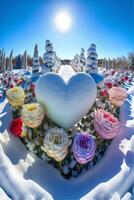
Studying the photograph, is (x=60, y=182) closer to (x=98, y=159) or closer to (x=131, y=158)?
(x=98, y=159)

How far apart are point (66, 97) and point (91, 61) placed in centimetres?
196

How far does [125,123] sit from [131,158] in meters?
0.42

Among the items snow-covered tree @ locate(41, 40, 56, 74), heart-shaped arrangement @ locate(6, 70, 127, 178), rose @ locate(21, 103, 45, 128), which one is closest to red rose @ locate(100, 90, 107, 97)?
heart-shaped arrangement @ locate(6, 70, 127, 178)

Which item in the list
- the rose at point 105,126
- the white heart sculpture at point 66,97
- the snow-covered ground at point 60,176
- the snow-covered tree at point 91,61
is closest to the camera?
the snow-covered ground at point 60,176

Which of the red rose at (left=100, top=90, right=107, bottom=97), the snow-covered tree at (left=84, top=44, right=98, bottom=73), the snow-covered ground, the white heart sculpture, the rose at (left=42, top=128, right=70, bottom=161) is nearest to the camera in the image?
the snow-covered ground

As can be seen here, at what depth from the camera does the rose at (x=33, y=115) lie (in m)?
1.52

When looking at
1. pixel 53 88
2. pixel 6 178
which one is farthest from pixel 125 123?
pixel 6 178

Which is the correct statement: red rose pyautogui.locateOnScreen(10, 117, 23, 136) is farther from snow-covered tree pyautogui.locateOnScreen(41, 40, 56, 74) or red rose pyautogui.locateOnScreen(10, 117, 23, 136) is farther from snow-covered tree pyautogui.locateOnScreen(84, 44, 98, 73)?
snow-covered tree pyautogui.locateOnScreen(41, 40, 56, 74)

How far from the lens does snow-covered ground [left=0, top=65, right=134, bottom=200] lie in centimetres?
127

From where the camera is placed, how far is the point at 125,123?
1.86 metres

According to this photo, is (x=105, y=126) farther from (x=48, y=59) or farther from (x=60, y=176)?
(x=48, y=59)

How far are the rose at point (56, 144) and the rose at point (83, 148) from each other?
0.17 feet

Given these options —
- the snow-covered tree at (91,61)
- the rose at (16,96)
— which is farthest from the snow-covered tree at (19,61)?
the rose at (16,96)

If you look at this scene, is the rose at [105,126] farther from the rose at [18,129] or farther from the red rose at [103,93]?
the red rose at [103,93]
